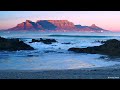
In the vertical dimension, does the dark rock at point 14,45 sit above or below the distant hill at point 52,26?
below

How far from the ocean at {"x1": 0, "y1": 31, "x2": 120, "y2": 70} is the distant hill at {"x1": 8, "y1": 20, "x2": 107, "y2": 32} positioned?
7 centimetres

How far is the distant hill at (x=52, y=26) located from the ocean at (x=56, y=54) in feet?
0.22

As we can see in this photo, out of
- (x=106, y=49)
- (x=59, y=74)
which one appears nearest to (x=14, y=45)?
(x=59, y=74)

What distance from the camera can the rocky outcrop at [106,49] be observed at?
8.57ft

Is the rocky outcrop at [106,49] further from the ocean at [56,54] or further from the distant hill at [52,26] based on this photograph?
the distant hill at [52,26]

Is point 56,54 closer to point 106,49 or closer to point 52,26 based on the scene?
point 52,26

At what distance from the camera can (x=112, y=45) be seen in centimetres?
262

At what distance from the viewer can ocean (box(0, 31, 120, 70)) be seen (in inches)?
100

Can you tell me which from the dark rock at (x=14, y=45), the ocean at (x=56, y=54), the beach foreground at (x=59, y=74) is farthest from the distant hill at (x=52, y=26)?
the beach foreground at (x=59, y=74)

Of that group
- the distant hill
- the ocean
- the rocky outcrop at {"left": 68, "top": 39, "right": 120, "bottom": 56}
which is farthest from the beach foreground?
the distant hill

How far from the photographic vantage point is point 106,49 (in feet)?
A: 8.80
